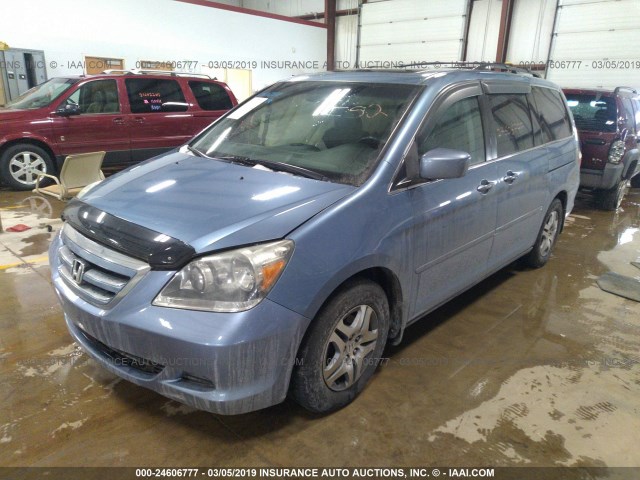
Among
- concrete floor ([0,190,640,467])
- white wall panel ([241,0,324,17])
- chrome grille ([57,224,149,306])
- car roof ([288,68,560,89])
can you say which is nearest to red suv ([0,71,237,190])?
concrete floor ([0,190,640,467])

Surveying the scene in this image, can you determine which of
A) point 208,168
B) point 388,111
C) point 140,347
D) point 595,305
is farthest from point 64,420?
point 595,305

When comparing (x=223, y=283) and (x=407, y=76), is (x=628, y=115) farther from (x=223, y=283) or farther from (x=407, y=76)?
(x=223, y=283)

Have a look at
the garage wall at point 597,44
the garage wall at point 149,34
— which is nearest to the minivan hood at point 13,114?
the garage wall at point 149,34

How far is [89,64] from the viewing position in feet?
36.0

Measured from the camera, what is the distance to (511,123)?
3.27m

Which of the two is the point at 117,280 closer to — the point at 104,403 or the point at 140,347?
the point at 140,347

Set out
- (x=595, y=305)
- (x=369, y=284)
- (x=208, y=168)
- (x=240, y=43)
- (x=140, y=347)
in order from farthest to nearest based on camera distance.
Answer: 1. (x=240, y=43)
2. (x=595, y=305)
3. (x=208, y=168)
4. (x=369, y=284)
5. (x=140, y=347)

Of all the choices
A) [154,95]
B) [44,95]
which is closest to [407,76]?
[154,95]

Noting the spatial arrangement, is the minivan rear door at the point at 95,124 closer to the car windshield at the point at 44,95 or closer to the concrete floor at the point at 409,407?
the car windshield at the point at 44,95

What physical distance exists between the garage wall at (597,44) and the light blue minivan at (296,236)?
10045mm

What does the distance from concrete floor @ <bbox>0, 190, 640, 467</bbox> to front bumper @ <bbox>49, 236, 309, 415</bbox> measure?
33 centimetres

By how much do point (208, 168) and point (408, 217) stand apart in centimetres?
109

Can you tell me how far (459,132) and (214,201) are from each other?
4.98 feet

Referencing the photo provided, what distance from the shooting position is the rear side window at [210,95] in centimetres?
784
